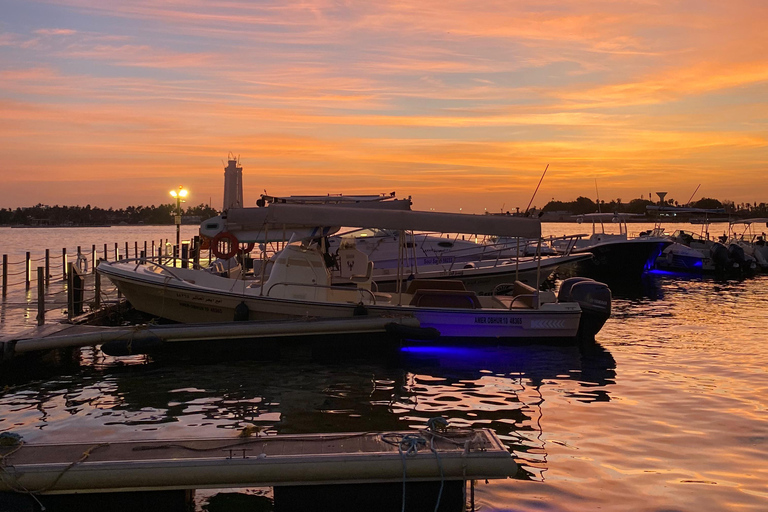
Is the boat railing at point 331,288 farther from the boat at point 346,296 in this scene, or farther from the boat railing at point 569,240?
the boat railing at point 569,240

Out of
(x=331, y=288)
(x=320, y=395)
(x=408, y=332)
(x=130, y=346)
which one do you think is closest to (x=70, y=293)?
(x=130, y=346)

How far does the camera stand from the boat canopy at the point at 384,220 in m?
15.8

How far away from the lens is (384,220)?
15.9 m

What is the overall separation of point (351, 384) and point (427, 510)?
6514 mm

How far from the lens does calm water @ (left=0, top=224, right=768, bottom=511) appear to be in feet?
27.9

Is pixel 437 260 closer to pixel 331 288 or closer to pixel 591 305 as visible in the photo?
pixel 591 305

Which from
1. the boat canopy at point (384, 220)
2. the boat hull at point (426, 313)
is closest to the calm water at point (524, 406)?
the boat hull at point (426, 313)

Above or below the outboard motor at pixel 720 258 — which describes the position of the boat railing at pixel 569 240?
above

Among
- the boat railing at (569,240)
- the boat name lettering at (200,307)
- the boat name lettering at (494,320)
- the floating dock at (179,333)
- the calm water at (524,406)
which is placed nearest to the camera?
the calm water at (524,406)

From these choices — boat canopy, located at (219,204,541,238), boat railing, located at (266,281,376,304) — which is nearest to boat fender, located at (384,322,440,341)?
boat railing, located at (266,281,376,304)

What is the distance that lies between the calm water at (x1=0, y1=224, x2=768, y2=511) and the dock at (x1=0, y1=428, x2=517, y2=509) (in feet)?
3.35

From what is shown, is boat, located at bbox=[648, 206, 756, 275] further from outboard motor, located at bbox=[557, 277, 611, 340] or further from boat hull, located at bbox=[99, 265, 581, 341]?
boat hull, located at bbox=[99, 265, 581, 341]

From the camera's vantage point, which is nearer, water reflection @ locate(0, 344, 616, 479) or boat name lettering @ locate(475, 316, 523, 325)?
water reflection @ locate(0, 344, 616, 479)

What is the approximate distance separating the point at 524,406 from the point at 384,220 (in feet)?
18.2
